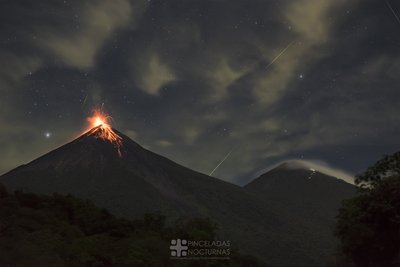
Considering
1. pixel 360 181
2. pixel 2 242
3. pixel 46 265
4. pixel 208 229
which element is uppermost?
pixel 208 229

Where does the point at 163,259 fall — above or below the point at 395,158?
below

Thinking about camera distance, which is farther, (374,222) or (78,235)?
(78,235)

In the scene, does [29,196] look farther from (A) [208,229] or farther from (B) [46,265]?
(B) [46,265]

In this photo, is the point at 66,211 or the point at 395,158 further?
the point at 66,211

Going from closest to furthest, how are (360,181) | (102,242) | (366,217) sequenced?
(366,217) → (360,181) → (102,242)

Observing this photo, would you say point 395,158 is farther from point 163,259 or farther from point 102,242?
point 102,242

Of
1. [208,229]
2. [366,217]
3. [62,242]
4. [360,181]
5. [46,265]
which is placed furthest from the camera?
[208,229]

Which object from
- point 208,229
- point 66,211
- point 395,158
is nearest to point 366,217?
point 395,158
